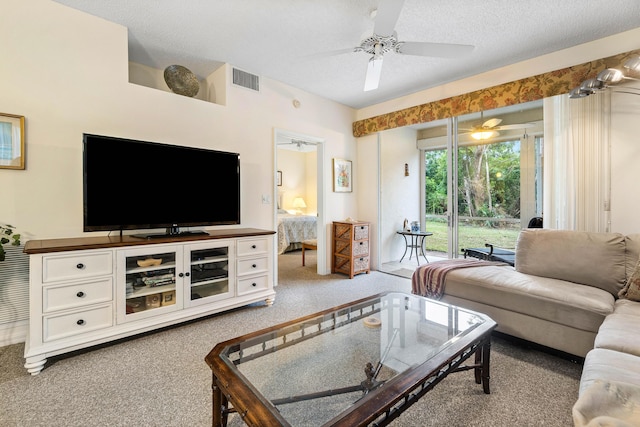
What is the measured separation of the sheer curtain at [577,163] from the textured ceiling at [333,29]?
24.1 inches

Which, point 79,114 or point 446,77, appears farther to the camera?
point 446,77

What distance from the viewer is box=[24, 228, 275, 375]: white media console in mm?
1862

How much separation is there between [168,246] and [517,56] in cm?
391

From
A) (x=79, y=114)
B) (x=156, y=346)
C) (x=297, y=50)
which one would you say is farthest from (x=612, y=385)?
(x=79, y=114)

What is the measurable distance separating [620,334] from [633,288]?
0.76 meters

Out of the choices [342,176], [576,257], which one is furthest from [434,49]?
[342,176]

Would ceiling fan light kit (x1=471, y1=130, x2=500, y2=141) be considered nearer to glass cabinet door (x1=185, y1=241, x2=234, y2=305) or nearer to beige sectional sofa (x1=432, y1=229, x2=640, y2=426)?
beige sectional sofa (x1=432, y1=229, x2=640, y2=426)

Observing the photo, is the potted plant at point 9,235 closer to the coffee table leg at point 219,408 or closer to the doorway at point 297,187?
the coffee table leg at point 219,408

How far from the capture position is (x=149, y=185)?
246cm

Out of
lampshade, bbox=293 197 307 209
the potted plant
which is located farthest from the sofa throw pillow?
lampshade, bbox=293 197 307 209

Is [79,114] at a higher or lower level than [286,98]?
lower

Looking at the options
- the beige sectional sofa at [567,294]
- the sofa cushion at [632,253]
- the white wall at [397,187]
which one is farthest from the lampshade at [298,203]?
the sofa cushion at [632,253]

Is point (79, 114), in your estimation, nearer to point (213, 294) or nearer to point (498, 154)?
point (213, 294)

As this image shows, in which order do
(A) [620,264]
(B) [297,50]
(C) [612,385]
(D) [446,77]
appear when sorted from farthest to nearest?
(D) [446,77]
(B) [297,50]
(A) [620,264]
(C) [612,385]
